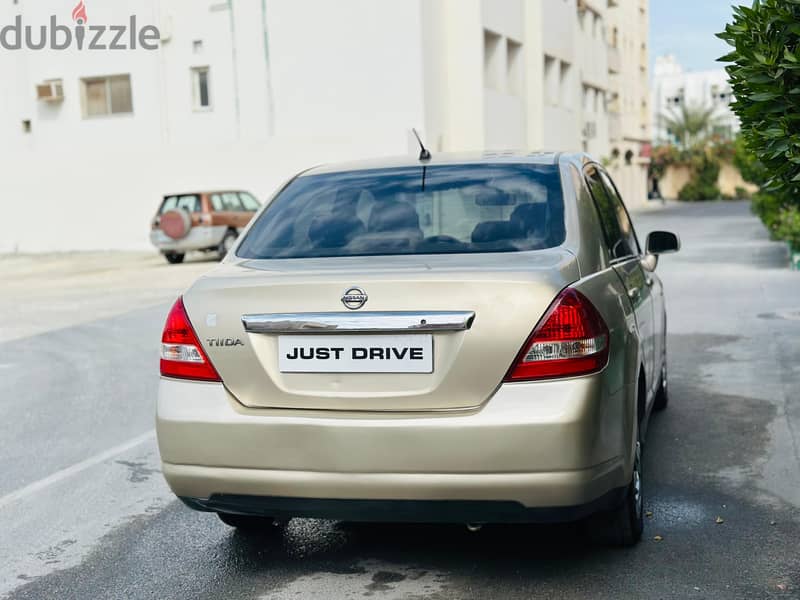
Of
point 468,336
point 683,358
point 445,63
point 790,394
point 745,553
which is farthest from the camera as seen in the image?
point 445,63

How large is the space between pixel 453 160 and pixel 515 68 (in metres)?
34.5

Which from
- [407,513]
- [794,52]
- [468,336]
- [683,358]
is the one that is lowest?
[683,358]

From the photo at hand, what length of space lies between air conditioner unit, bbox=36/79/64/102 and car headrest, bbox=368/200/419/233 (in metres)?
32.2

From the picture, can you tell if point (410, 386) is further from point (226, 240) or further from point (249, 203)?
point (249, 203)

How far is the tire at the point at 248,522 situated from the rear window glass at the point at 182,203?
20685 millimetres

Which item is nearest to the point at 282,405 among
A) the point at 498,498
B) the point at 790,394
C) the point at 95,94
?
the point at 498,498

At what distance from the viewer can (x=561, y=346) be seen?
142 inches

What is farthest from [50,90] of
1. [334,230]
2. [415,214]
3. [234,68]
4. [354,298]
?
[354,298]

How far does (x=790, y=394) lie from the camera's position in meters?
7.52

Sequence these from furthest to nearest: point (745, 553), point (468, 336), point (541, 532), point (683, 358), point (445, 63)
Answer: point (445, 63) < point (683, 358) < point (541, 532) < point (745, 553) < point (468, 336)

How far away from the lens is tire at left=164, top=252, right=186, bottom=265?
25984 millimetres

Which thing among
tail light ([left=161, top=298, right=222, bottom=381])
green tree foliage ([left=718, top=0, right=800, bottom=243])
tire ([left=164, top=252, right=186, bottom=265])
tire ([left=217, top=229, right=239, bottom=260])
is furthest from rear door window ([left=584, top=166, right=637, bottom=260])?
tire ([left=164, top=252, right=186, bottom=265])

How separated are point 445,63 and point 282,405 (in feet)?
97.0

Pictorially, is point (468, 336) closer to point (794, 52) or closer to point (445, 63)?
point (794, 52)
